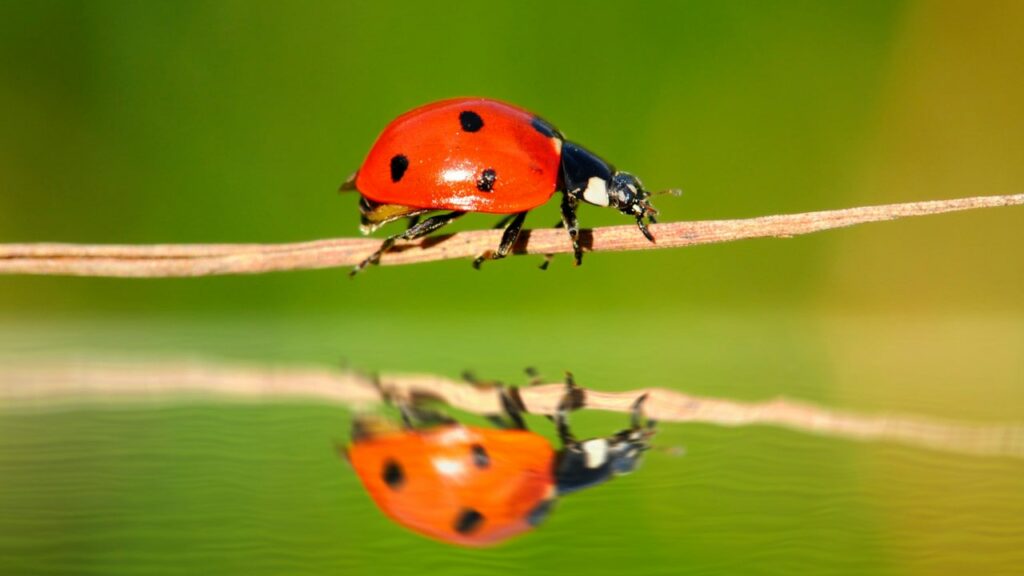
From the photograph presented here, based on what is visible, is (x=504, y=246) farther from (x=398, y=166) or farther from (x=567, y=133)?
(x=567, y=133)

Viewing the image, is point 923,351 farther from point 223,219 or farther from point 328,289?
point 223,219

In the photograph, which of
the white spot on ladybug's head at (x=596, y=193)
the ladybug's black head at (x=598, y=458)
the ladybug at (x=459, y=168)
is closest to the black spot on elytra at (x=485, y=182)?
the ladybug at (x=459, y=168)

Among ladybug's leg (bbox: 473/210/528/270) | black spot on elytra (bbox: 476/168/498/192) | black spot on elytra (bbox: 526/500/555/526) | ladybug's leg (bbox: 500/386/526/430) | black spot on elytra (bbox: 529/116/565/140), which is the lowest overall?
black spot on elytra (bbox: 526/500/555/526)

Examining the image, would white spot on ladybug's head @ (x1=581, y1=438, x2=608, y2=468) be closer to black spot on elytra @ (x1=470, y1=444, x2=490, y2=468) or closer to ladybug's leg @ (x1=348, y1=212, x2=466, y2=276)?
black spot on elytra @ (x1=470, y1=444, x2=490, y2=468)

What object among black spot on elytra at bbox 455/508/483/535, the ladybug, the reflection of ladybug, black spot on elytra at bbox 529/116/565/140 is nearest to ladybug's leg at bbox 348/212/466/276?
the ladybug

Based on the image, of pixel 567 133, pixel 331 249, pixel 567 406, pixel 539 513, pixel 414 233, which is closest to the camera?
pixel 539 513

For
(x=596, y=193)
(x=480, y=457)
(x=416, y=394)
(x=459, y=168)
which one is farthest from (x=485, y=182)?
(x=480, y=457)
